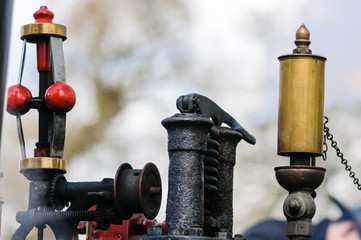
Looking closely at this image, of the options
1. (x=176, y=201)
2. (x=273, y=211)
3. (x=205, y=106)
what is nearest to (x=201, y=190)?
(x=176, y=201)

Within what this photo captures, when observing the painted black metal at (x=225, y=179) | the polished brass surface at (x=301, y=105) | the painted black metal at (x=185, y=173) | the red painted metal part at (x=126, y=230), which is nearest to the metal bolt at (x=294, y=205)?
the polished brass surface at (x=301, y=105)

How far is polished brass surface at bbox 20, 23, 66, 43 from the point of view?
4414mm

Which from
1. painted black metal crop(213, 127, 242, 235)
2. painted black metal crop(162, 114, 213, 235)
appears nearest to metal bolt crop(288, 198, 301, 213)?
painted black metal crop(213, 127, 242, 235)

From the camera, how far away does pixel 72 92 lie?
4281 millimetres

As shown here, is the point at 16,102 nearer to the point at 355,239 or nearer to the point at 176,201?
the point at 176,201

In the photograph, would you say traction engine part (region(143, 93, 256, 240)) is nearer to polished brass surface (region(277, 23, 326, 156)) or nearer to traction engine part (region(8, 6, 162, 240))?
traction engine part (region(8, 6, 162, 240))

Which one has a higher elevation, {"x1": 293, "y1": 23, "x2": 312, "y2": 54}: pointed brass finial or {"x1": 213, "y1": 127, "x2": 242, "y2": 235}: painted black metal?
{"x1": 293, "y1": 23, "x2": 312, "y2": 54}: pointed brass finial

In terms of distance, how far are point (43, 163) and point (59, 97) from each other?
0.41 meters

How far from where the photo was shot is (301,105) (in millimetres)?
4262

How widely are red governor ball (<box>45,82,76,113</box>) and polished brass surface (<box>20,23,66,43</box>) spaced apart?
38 cm

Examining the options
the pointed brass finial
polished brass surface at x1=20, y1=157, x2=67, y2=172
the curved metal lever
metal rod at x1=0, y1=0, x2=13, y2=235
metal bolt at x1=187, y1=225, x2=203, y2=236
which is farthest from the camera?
the pointed brass finial

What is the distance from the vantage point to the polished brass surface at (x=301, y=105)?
168 inches

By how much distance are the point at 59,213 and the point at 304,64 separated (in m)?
1.73

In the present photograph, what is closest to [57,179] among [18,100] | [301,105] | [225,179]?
[18,100]
